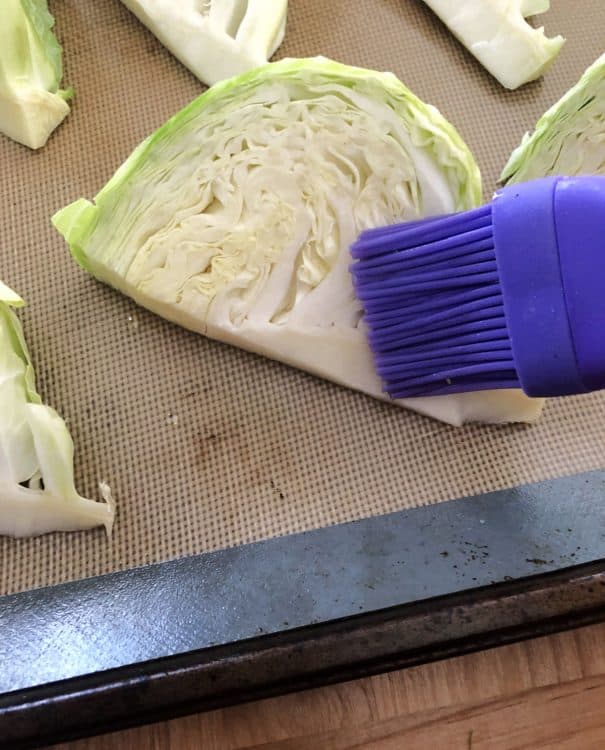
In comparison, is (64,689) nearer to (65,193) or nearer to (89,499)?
(89,499)

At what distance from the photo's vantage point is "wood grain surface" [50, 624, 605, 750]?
0.93 metres

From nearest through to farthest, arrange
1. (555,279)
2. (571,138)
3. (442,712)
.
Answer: (555,279), (442,712), (571,138)

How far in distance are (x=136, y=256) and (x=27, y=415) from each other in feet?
0.89

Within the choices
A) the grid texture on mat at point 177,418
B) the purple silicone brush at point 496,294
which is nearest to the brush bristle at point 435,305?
the purple silicone brush at point 496,294

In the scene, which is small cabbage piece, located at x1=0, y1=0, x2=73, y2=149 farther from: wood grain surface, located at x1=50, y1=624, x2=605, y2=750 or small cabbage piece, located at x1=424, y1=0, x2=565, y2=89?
wood grain surface, located at x1=50, y1=624, x2=605, y2=750

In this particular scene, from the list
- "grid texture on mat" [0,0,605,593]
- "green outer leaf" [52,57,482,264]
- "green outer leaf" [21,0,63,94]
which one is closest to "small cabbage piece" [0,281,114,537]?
"grid texture on mat" [0,0,605,593]

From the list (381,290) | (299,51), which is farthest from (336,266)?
(299,51)

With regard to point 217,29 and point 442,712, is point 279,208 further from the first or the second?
point 442,712

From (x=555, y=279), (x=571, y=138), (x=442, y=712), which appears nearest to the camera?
(x=555, y=279)

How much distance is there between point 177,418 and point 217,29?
2.06ft

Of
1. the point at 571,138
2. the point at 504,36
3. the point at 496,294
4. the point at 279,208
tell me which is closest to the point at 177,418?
the point at 279,208

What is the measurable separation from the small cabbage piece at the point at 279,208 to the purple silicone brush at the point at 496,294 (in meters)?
0.05

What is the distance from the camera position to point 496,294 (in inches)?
35.4

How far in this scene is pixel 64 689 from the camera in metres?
0.85
